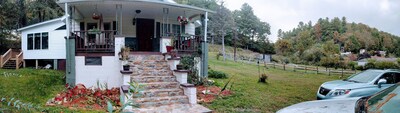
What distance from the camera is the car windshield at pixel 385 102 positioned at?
230cm

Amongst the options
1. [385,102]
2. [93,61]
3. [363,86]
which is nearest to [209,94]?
[93,61]

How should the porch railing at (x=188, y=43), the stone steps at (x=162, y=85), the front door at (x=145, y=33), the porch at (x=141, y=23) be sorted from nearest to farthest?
the stone steps at (x=162, y=85) → the porch railing at (x=188, y=43) → the porch at (x=141, y=23) → the front door at (x=145, y=33)

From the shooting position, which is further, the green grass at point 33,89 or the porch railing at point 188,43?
the porch railing at point 188,43

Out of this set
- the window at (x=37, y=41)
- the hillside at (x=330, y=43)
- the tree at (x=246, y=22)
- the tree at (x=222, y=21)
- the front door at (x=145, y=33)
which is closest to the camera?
the front door at (x=145, y=33)

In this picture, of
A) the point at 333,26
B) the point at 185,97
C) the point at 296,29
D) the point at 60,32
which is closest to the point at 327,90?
the point at 185,97

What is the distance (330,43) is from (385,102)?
138ft

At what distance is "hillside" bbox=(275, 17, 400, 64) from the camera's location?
1468 inches

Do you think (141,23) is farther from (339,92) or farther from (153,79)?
(339,92)

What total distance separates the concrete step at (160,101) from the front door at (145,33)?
248 inches

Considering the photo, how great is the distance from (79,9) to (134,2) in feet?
10.3

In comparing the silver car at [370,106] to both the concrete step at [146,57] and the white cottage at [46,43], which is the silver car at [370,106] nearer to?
the concrete step at [146,57]

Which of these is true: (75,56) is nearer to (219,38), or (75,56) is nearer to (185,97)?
(185,97)

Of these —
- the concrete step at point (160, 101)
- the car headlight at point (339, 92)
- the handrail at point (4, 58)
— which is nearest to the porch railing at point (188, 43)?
the concrete step at point (160, 101)

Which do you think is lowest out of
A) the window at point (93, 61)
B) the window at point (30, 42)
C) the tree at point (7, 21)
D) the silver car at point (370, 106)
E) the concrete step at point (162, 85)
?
the concrete step at point (162, 85)
